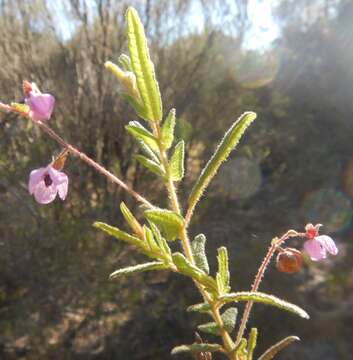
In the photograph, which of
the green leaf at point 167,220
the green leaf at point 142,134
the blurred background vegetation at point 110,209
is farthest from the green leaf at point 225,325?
the blurred background vegetation at point 110,209

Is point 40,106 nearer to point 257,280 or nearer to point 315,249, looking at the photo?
point 257,280

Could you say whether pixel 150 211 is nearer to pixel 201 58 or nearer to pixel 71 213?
pixel 71 213

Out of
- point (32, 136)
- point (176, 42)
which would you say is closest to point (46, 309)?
point (32, 136)

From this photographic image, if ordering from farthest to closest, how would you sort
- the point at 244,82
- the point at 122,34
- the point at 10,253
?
1. the point at 244,82
2. the point at 122,34
3. the point at 10,253

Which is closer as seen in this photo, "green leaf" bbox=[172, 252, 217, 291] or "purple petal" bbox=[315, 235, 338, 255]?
"green leaf" bbox=[172, 252, 217, 291]

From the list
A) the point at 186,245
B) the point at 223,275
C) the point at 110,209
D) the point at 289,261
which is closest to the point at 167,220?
the point at 186,245

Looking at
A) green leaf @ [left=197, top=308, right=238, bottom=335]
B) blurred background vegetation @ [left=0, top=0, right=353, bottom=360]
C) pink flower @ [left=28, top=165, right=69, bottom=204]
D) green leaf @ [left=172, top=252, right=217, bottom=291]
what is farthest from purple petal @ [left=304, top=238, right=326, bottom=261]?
blurred background vegetation @ [left=0, top=0, right=353, bottom=360]

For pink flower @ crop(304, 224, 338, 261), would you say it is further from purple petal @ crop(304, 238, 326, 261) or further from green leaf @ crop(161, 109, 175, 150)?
green leaf @ crop(161, 109, 175, 150)
